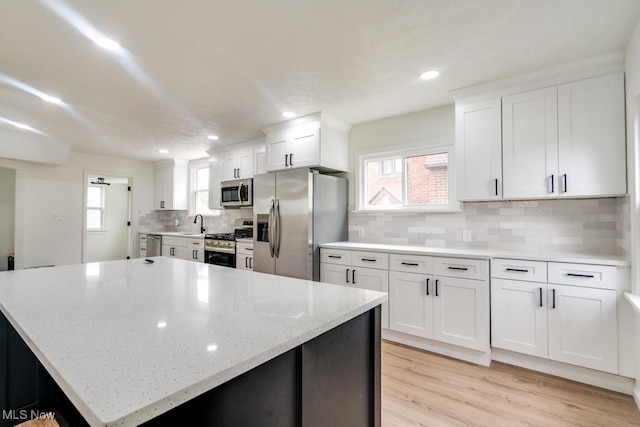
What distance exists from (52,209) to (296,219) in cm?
461

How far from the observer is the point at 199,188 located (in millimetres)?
6227

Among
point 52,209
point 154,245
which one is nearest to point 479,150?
point 154,245

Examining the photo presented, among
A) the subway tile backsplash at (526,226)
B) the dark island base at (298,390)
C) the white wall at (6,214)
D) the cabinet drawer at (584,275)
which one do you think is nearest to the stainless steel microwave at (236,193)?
the subway tile backsplash at (526,226)

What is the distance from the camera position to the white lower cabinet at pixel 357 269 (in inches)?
122

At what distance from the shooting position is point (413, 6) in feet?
5.82

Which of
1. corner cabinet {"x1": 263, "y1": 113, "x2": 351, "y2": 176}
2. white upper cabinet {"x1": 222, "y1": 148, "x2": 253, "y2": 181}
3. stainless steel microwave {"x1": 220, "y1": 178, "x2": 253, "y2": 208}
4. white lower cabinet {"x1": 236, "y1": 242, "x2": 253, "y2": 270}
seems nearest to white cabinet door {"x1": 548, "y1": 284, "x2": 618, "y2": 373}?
corner cabinet {"x1": 263, "y1": 113, "x2": 351, "y2": 176}

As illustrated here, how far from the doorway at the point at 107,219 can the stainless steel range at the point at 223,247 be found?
301cm

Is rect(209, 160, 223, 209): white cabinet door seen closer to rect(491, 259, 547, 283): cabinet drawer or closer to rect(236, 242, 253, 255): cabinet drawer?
rect(236, 242, 253, 255): cabinet drawer

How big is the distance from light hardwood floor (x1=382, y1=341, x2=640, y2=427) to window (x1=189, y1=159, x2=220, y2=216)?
478 cm

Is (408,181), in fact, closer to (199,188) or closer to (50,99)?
(50,99)

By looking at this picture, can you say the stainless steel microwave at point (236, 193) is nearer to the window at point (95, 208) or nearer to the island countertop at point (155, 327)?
the island countertop at point (155, 327)

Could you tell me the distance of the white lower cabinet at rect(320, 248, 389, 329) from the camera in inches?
122

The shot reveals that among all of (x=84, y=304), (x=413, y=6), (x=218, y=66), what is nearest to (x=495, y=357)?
(x=413, y=6)

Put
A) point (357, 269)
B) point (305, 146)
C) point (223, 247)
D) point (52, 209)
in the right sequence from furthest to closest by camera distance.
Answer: point (52, 209)
point (223, 247)
point (305, 146)
point (357, 269)
